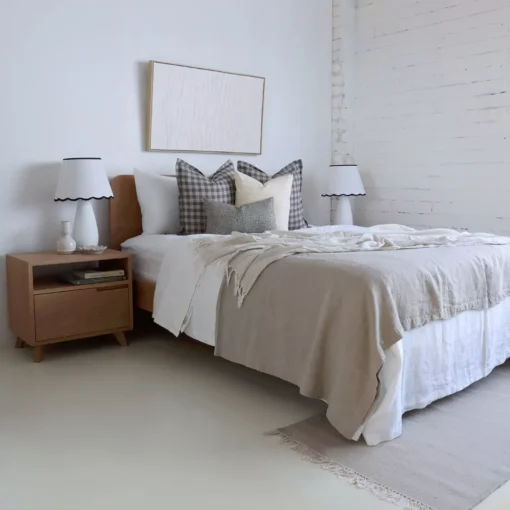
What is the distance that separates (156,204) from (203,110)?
860mm

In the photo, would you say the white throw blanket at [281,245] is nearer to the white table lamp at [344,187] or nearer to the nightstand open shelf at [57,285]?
the nightstand open shelf at [57,285]

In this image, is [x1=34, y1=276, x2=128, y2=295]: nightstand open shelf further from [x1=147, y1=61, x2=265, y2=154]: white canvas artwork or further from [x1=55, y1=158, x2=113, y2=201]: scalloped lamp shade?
[x1=147, y1=61, x2=265, y2=154]: white canvas artwork

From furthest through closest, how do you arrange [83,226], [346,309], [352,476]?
[83,226] < [346,309] < [352,476]

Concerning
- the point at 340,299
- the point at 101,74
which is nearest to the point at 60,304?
the point at 101,74

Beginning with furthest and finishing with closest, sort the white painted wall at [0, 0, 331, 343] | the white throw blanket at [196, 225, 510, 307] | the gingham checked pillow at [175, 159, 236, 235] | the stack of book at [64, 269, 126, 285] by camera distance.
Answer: the gingham checked pillow at [175, 159, 236, 235] → the white painted wall at [0, 0, 331, 343] → the stack of book at [64, 269, 126, 285] → the white throw blanket at [196, 225, 510, 307]

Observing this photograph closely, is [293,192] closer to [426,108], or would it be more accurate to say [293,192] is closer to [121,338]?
[426,108]

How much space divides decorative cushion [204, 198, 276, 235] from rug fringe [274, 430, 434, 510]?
1.55 metres

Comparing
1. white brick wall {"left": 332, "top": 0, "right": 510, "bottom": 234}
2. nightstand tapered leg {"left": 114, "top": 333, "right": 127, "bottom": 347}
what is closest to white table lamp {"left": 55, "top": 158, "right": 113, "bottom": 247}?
nightstand tapered leg {"left": 114, "top": 333, "right": 127, "bottom": 347}

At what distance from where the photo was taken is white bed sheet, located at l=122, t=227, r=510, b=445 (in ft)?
7.45

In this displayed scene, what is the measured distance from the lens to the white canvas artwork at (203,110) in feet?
13.4

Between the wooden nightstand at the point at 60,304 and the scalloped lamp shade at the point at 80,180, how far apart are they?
13.6 inches

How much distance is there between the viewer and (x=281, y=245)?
285 centimetres

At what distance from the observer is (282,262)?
8.70ft

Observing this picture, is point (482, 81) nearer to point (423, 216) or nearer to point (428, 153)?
point (428, 153)
